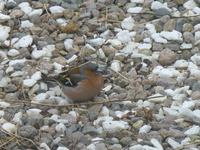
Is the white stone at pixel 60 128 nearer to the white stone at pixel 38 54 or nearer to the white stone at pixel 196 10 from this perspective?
the white stone at pixel 38 54

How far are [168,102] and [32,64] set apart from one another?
1764 millimetres

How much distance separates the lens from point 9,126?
5.20 meters

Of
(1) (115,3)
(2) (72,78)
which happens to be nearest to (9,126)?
(2) (72,78)

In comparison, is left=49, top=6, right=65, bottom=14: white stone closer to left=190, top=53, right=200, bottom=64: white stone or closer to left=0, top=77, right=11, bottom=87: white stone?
left=0, top=77, right=11, bottom=87: white stone

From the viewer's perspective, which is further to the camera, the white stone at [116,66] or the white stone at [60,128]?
the white stone at [116,66]

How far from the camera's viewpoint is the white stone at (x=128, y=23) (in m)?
6.98

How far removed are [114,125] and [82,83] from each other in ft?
2.54

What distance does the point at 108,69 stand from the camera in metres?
6.30

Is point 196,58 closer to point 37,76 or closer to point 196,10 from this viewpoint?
point 196,10

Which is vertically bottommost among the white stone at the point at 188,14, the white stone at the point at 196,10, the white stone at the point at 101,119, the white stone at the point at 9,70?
the white stone at the point at 101,119

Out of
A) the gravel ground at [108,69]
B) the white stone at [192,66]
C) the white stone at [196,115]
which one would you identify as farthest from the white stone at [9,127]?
the white stone at [192,66]

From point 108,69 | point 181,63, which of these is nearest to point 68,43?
point 108,69

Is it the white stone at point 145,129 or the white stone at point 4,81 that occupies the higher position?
the white stone at point 4,81

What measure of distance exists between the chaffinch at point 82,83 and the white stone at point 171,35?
1.31m
